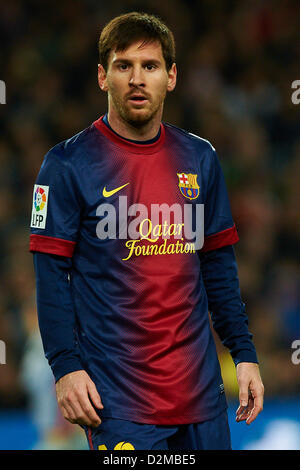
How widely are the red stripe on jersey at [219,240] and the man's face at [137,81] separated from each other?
0.47 metres

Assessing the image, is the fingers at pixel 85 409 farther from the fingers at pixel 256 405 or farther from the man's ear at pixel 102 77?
the man's ear at pixel 102 77

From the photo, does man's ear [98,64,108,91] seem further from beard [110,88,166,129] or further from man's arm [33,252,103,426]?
man's arm [33,252,103,426]

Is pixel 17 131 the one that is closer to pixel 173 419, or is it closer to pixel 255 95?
pixel 255 95

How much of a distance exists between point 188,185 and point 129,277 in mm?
404

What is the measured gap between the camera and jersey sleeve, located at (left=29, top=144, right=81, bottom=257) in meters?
→ 2.83

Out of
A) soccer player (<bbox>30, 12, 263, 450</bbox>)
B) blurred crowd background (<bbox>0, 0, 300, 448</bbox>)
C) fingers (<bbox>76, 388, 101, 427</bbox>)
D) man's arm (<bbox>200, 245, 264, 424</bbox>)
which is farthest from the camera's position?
blurred crowd background (<bbox>0, 0, 300, 448</bbox>)

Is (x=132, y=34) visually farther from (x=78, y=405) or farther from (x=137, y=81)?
(x=78, y=405)

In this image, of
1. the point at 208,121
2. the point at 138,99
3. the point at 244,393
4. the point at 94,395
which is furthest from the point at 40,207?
the point at 208,121

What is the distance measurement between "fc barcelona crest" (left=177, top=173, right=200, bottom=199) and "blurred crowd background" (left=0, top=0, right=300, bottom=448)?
12.7 feet

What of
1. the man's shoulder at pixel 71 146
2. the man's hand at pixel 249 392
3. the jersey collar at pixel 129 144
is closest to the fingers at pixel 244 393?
the man's hand at pixel 249 392

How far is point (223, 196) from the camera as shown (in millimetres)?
3178

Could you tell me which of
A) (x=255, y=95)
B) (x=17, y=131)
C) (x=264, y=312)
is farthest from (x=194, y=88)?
(x=264, y=312)

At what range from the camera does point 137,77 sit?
9.44 ft

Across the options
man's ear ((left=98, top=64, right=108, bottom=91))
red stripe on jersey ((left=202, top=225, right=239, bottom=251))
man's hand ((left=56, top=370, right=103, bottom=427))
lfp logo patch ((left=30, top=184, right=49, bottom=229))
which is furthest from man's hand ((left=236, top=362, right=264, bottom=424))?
man's ear ((left=98, top=64, right=108, bottom=91))
